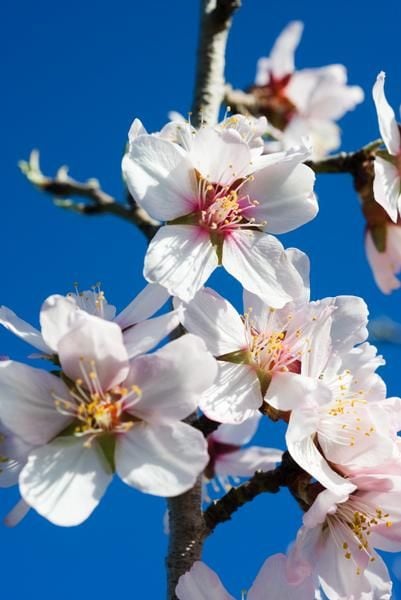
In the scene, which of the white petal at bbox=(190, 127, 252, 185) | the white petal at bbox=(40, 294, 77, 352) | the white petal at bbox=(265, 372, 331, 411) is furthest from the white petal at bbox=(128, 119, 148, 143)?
the white petal at bbox=(265, 372, 331, 411)

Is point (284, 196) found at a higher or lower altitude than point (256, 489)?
higher

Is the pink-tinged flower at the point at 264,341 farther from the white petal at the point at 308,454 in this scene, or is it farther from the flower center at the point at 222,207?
the flower center at the point at 222,207

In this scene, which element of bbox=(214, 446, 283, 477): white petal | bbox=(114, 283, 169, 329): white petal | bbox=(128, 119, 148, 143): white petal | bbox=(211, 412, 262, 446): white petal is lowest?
bbox=(214, 446, 283, 477): white petal

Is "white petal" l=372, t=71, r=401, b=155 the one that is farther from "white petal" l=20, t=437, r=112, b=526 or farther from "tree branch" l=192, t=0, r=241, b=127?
"white petal" l=20, t=437, r=112, b=526

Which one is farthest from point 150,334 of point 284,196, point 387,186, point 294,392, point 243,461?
point 243,461

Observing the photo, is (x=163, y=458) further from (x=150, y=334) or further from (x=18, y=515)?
(x=18, y=515)

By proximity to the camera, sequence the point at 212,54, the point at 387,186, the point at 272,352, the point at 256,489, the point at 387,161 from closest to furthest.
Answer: the point at 272,352 → the point at 256,489 → the point at 387,186 → the point at 387,161 → the point at 212,54

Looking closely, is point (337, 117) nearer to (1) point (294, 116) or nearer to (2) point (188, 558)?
(1) point (294, 116)
